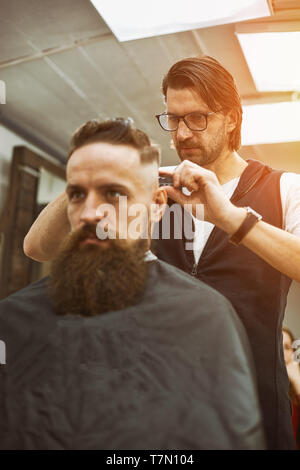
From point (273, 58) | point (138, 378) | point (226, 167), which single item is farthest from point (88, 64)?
point (138, 378)

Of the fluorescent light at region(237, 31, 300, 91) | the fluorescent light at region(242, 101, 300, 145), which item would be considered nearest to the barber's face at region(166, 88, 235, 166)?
the fluorescent light at region(237, 31, 300, 91)

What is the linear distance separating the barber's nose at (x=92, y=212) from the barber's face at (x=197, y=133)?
422 millimetres

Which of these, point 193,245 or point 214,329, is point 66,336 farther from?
point 193,245

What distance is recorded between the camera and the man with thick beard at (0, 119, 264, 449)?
1088mm

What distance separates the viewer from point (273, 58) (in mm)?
3229

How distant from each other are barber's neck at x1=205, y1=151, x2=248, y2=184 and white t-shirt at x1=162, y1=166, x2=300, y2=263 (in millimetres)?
26

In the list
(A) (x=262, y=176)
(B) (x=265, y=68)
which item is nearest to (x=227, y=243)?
(A) (x=262, y=176)

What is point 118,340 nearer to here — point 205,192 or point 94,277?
point 94,277

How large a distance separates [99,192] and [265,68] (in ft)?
8.23

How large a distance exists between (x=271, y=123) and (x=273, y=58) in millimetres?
681

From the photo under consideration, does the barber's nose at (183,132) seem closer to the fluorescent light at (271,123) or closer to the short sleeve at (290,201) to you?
the short sleeve at (290,201)

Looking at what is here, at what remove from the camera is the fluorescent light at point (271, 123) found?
3645 mm

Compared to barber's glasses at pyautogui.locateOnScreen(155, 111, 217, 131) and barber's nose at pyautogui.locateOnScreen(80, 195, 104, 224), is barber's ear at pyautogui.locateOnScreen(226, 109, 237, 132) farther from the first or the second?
barber's nose at pyautogui.locateOnScreen(80, 195, 104, 224)

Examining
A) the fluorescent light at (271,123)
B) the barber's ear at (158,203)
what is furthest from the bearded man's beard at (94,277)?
the fluorescent light at (271,123)
